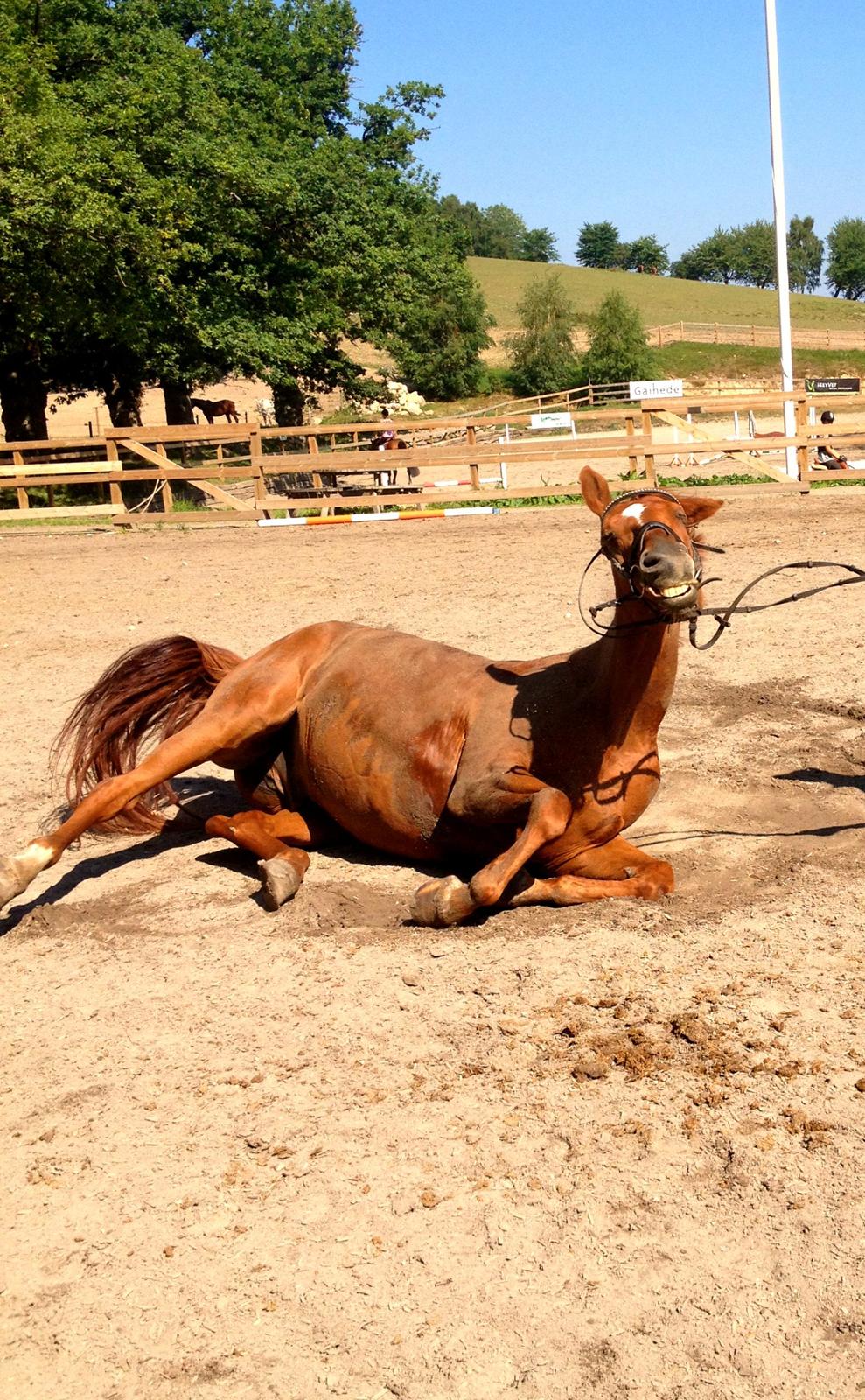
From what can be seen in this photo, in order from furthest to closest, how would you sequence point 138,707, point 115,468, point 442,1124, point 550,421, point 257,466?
point 550,421
point 115,468
point 257,466
point 138,707
point 442,1124

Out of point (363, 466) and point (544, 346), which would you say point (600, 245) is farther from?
point (363, 466)

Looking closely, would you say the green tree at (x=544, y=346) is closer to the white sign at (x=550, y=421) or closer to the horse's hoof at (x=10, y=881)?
the white sign at (x=550, y=421)

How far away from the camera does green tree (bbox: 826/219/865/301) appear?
408ft

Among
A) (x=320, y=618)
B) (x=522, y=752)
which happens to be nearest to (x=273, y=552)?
(x=320, y=618)

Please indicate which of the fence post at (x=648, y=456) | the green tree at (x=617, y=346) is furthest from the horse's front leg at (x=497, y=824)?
the green tree at (x=617, y=346)

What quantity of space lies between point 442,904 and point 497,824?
0.48 meters

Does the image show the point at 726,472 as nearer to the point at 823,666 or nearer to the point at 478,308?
the point at 823,666

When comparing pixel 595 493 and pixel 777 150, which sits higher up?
pixel 777 150

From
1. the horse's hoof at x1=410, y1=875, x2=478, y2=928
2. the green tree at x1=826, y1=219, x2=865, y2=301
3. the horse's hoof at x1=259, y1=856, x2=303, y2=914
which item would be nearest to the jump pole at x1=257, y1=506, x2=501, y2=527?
the horse's hoof at x1=259, y1=856, x2=303, y2=914

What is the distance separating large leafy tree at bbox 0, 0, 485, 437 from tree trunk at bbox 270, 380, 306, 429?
0.37 ft

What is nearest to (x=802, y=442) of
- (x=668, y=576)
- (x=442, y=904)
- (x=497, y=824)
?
(x=497, y=824)

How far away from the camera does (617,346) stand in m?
63.2

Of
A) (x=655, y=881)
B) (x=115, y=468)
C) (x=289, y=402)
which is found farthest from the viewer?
(x=289, y=402)

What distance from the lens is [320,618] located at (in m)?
11.3
